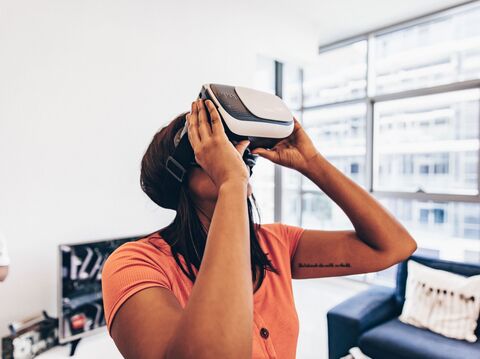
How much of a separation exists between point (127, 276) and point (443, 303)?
2.15 metres

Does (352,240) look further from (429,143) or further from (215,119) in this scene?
(429,143)

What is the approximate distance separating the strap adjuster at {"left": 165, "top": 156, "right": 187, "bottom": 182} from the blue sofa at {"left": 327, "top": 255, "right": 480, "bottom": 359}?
1.77m

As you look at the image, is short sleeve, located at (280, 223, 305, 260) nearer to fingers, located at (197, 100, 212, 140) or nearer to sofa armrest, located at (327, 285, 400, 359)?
fingers, located at (197, 100, 212, 140)

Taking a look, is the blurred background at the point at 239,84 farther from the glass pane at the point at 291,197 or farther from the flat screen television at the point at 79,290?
the flat screen television at the point at 79,290

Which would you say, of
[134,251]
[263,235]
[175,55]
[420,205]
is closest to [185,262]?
[134,251]

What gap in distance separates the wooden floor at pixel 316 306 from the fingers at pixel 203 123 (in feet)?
7.25

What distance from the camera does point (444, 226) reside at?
3324 millimetres

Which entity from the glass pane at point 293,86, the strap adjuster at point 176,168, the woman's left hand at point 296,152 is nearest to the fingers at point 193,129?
the strap adjuster at point 176,168

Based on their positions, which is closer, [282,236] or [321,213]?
[282,236]

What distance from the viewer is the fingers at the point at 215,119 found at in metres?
0.57

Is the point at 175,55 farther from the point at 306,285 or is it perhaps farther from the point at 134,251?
the point at 306,285

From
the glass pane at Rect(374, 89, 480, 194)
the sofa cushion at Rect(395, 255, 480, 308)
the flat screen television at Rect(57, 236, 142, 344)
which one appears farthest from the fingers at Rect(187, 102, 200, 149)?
the glass pane at Rect(374, 89, 480, 194)

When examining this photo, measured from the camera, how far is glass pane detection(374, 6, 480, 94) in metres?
3.17

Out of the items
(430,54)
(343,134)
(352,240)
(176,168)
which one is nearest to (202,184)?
(176,168)
